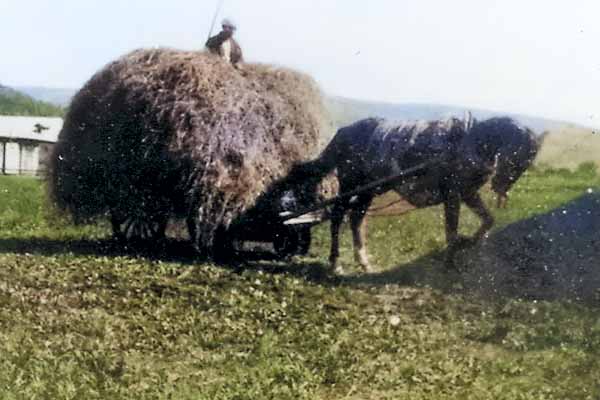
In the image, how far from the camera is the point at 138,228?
12.4 feet

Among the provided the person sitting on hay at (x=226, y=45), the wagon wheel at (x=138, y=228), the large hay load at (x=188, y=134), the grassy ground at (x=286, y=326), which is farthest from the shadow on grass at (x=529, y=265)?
the person sitting on hay at (x=226, y=45)

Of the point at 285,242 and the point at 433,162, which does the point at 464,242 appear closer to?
the point at 433,162

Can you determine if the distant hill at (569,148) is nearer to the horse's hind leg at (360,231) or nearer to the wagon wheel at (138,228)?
the horse's hind leg at (360,231)

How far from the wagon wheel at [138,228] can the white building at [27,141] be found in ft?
0.94

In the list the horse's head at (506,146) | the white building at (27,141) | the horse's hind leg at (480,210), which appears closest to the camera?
the horse's head at (506,146)

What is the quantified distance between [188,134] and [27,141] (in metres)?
0.58

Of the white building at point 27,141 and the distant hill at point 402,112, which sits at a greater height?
the distant hill at point 402,112

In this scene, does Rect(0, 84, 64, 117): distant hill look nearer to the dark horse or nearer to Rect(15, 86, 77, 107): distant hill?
Rect(15, 86, 77, 107): distant hill

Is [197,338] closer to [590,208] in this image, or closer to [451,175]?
[451,175]

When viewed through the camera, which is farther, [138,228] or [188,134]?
[138,228]

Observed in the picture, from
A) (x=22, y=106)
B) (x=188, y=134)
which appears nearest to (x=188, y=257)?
(x=188, y=134)

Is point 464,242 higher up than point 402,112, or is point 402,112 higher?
point 402,112

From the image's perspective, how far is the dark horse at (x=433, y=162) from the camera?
3.59 meters

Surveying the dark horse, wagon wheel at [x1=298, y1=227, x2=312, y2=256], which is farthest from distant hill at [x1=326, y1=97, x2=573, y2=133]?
wagon wheel at [x1=298, y1=227, x2=312, y2=256]
